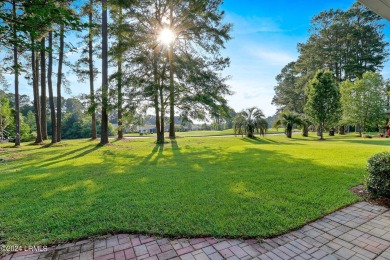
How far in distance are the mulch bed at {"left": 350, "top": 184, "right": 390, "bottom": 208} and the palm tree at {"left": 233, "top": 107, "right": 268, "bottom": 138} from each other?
1382cm

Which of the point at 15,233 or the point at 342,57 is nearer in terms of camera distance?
the point at 15,233

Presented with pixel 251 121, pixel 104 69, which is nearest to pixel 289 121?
pixel 251 121

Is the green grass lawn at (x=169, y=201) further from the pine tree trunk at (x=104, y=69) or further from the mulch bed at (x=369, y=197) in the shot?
the pine tree trunk at (x=104, y=69)

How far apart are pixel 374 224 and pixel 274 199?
52.2 inches

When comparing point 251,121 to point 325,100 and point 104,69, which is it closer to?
point 325,100

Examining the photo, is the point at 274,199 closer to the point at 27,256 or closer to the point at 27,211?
the point at 27,256

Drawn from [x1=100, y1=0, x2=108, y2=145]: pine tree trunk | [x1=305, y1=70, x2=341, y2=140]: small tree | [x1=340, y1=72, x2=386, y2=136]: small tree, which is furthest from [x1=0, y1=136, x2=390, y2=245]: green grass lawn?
[x1=340, y1=72, x2=386, y2=136]: small tree

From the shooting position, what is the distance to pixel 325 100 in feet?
56.3

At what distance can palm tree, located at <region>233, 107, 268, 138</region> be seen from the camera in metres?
17.7

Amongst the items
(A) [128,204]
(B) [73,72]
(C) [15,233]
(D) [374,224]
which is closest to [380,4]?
(D) [374,224]

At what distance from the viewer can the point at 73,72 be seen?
16.8 m

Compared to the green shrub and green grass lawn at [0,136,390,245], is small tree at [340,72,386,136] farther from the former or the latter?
the green shrub

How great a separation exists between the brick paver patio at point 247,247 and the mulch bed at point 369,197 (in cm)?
104

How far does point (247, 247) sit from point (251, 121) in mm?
16248
